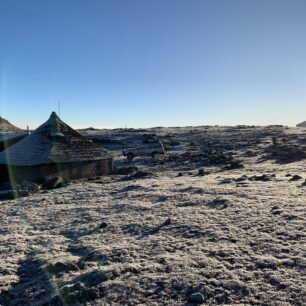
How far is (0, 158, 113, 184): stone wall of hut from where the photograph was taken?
25375 millimetres

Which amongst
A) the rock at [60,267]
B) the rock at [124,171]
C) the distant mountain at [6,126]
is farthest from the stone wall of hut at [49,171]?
the distant mountain at [6,126]

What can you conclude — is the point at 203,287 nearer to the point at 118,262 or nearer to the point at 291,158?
the point at 118,262

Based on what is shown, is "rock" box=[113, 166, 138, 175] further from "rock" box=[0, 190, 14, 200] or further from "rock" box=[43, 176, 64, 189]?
"rock" box=[0, 190, 14, 200]

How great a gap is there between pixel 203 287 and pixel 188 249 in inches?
85.0

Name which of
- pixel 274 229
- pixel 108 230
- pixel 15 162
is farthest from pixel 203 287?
pixel 15 162

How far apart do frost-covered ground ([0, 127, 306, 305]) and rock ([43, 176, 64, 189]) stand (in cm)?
459

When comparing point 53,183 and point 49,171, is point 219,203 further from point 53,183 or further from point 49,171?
point 49,171

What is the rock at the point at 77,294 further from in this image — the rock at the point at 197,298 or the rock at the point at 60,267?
the rock at the point at 197,298

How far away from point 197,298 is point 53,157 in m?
19.4

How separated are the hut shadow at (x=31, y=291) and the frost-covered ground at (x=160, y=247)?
0.08ft

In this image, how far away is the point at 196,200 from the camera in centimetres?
1562

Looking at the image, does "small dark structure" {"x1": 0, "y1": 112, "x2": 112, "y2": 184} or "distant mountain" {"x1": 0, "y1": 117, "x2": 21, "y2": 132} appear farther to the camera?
"distant mountain" {"x1": 0, "y1": 117, "x2": 21, "y2": 132}

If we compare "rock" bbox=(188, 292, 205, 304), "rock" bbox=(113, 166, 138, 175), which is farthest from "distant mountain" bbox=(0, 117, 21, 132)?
"rock" bbox=(188, 292, 205, 304)

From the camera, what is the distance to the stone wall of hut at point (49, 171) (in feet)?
83.3
